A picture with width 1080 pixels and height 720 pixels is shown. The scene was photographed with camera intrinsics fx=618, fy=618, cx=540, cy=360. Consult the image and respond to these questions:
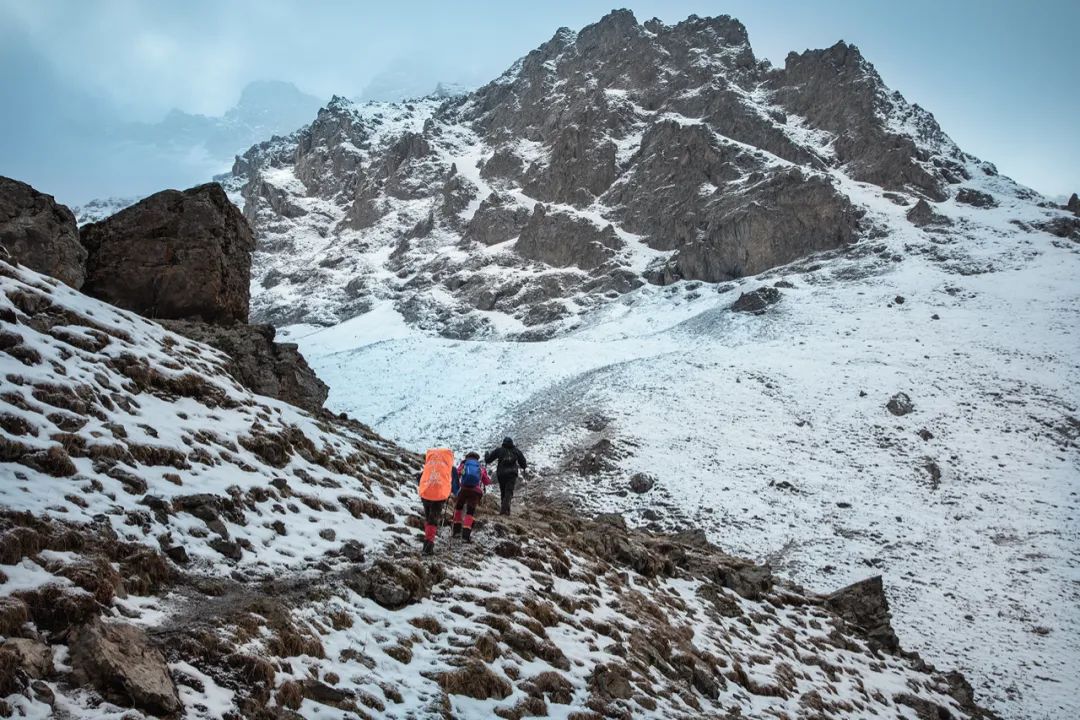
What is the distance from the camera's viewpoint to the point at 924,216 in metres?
75.0

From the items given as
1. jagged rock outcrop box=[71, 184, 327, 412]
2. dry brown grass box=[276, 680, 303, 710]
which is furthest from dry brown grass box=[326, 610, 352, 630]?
jagged rock outcrop box=[71, 184, 327, 412]

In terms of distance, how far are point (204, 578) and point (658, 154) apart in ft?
338

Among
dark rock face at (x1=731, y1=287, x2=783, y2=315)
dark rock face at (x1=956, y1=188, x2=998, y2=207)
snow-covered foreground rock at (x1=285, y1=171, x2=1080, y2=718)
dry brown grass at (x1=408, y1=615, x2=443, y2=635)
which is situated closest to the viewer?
dry brown grass at (x1=408, y1=615, x2=443, y2=635)

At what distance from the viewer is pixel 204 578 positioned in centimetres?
754

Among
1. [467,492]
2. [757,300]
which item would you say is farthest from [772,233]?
[467,492]

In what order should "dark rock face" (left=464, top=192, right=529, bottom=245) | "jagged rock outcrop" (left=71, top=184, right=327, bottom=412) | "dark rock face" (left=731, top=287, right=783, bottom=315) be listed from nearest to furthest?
"jagged rock outcrop" (left=71, top=184, right=327, bottom=412) → "dark rock face" (left=731, top=287, right=783, bottom=315) → "dark rock face" (left=464, top=192, right=529, bottom=245)

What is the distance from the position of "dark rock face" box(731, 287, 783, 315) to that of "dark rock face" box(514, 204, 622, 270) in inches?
1171

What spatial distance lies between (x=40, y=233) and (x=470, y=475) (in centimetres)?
1281

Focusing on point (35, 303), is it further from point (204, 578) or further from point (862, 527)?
point (862, 527)

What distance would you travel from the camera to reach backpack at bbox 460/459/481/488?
12.2m

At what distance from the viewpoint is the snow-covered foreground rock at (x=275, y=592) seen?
5.61 meters

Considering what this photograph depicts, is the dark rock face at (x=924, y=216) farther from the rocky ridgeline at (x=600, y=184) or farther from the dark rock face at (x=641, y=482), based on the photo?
the dark rock face at (x=641, y=482)

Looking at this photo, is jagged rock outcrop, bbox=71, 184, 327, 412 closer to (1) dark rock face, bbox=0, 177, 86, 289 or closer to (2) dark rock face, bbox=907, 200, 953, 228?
(1) dark rock face, bbox=0, 177, 86, 289

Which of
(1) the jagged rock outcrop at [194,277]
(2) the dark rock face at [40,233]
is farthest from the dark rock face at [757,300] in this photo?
(2) the dark rock face at [40,233]
